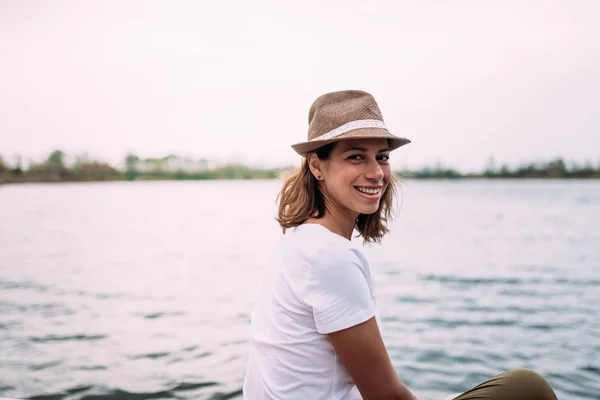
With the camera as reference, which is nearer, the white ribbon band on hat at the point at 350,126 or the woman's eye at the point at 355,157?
the white ribbon band on hat at the point at 350,126

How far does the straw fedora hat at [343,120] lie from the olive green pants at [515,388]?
1227 millimetres

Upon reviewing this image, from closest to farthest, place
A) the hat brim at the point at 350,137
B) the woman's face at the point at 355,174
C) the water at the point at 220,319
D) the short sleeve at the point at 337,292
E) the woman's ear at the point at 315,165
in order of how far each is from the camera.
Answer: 1. the short sleeve at the point at 337,292
2. the hat brim at the point at 350,137
3. the woman's face at the point at 355,174
4. the woman's ear at the point at 315,165
5. the water at the point at 220,319

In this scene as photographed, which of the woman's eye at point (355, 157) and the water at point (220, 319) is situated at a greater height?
the woman's eye at point (355, 157)

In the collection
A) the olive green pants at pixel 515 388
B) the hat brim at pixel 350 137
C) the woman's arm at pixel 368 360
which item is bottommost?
the olive green pants at pixel 515 388

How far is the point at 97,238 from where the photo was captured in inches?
1209

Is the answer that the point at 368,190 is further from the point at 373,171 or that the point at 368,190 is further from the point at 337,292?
the point at 337,292

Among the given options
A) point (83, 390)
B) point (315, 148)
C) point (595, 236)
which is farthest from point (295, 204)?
point (595, 236)

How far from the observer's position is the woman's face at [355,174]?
228 centimetres

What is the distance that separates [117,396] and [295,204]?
4.74 meters

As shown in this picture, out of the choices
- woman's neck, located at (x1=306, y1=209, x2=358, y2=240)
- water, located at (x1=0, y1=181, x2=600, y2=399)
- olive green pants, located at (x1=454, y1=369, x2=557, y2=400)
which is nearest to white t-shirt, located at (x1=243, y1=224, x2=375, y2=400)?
woman's neck, located at (x1=306, y1=209, x2=358, y2=240)

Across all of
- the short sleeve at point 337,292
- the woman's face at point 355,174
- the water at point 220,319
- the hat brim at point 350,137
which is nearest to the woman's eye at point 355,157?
the woman's face at point 355,174

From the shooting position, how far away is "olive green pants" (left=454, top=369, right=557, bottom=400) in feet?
7.71

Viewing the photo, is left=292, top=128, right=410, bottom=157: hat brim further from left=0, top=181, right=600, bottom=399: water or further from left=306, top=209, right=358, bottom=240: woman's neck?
left=0, top=181, right=600, bottom=399: water

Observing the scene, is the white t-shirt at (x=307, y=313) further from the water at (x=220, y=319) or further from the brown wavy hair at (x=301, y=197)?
the water at (x=220, y=319)
